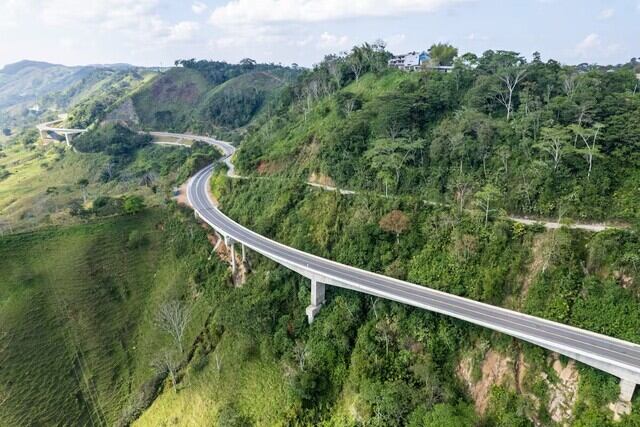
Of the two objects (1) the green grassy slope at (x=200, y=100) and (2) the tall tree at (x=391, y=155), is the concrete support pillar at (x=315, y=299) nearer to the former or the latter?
(2) the tall tree at (x=391, y=155)

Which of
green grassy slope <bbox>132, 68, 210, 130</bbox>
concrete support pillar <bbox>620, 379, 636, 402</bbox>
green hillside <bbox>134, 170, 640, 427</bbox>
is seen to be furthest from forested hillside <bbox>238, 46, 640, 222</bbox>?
green grassy slope <bbox>132, 68, 210, 130</bbox>

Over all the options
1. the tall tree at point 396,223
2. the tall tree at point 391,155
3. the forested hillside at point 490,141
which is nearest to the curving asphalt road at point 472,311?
the tall tree at point 396,223

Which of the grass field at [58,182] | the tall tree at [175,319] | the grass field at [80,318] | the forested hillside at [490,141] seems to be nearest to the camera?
the forested hillside at [490,141]

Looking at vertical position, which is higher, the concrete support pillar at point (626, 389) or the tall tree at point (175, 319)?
the concrete support pillar at point (626, 389)

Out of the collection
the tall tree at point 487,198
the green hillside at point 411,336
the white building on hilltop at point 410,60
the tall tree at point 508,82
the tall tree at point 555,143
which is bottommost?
the green hillside at point 411,336

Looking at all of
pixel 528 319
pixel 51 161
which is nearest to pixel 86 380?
pixel 528 319

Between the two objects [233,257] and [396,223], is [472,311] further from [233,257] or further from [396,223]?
[233,257]

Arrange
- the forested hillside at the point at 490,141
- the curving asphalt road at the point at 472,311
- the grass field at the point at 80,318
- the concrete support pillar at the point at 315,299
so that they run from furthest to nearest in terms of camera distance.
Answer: the concrete support pillar at the point at 315,299, the grass field at the point at 80,318, the forested hillside at the point at 490,141, the curving asphalt road at the point at 472,311
